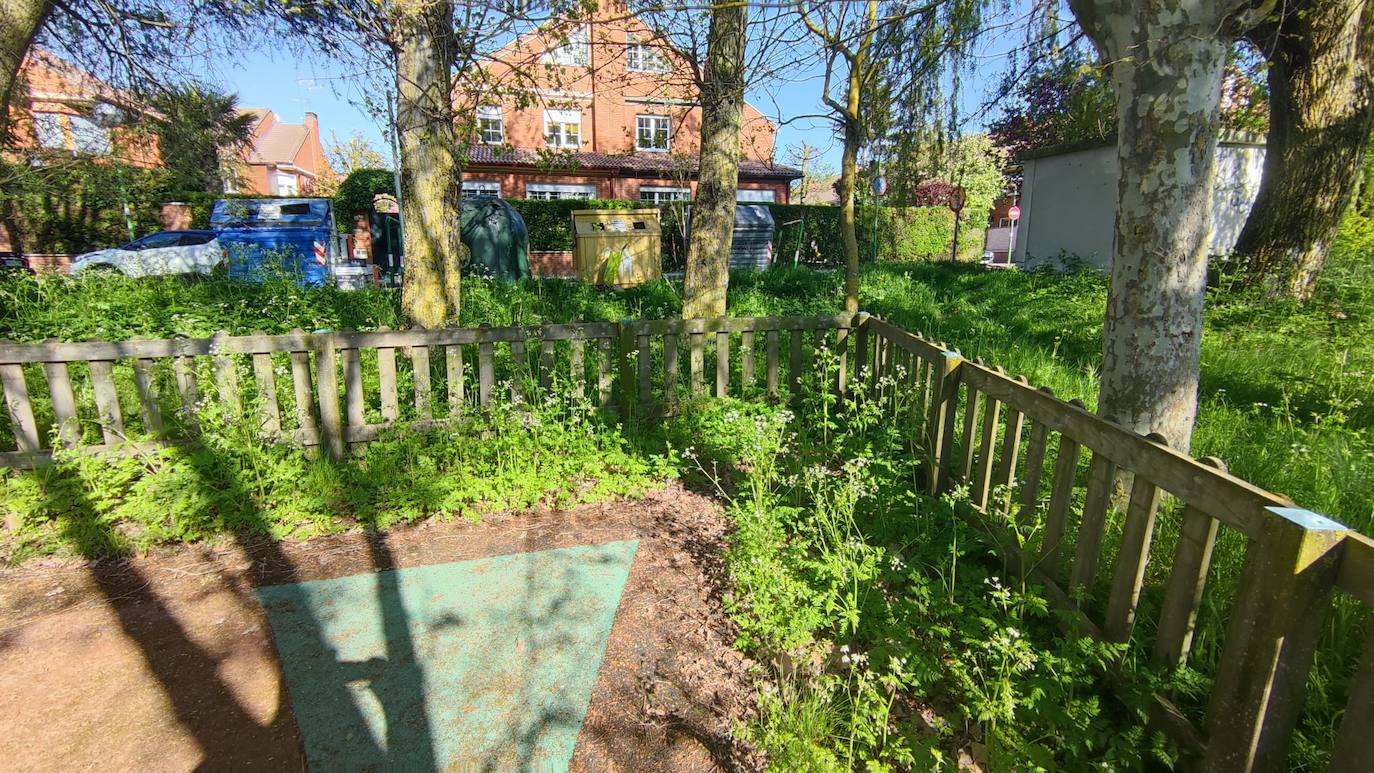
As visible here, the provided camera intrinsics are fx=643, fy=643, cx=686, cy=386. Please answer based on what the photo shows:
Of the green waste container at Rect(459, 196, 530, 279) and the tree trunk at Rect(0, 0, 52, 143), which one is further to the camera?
the green waste container at Rect(459, 196, 530, 279)

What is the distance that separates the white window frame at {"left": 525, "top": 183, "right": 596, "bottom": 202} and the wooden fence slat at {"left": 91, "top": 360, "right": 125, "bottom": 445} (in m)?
24.4

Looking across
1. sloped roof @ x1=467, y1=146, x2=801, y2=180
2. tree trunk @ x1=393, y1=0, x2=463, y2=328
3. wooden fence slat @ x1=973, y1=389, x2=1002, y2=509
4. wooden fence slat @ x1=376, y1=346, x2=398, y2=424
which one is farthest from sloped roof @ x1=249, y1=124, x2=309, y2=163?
wooden fence slat @ x1=973, y1=389, x2=1002, y2=509

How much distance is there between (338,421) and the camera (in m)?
4.13

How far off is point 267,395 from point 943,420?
13.2 feet

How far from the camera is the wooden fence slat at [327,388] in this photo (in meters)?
4.05

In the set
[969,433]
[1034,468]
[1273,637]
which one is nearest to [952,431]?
[969,433]

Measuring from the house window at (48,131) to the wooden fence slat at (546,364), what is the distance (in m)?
11.1

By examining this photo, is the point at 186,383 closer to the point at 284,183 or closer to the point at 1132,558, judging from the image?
the point at 1132,558

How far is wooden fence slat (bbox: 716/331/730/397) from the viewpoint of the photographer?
5035mm

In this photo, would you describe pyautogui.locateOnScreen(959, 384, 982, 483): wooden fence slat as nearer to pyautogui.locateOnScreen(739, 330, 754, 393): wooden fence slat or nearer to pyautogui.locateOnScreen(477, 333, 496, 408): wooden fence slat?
pyautogui.locateOnScreen(739, 330, 754, 393): wooden fence slat

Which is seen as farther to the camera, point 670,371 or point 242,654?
point 670,371

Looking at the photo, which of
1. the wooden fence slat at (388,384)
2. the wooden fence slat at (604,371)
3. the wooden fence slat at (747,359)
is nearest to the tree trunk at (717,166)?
the wooden fence slat at (747,359)

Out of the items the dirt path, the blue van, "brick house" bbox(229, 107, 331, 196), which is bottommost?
the dirt path

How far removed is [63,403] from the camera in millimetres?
3678
